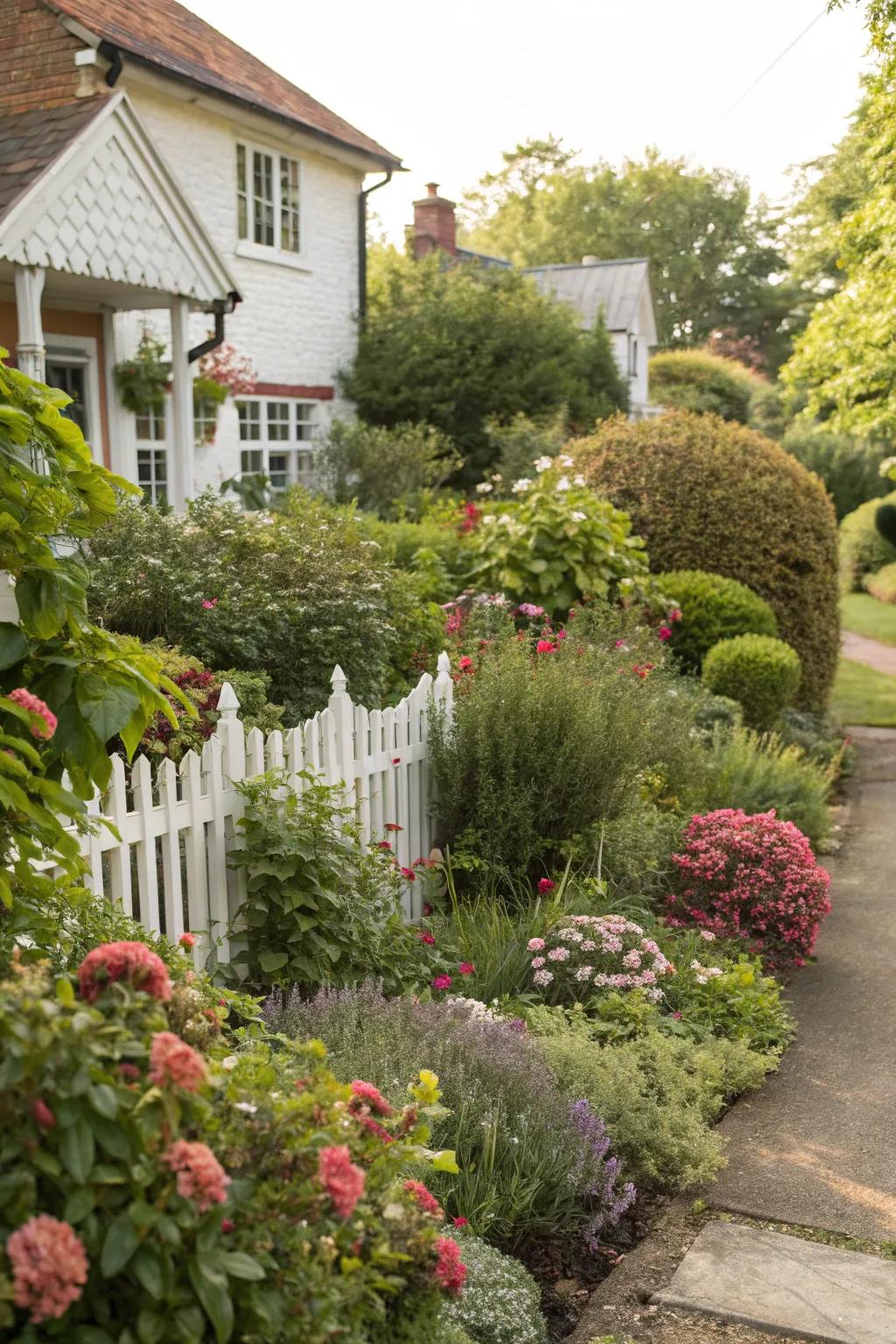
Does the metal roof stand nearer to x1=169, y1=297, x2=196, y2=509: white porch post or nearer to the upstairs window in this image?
the upstairs window

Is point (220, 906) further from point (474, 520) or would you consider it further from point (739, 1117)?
point (474, 520)

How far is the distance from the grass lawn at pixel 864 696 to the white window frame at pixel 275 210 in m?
7.87

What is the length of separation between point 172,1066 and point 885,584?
23374 mm

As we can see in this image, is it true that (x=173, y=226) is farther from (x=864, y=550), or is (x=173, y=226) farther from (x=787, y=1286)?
(x=864, y=550)

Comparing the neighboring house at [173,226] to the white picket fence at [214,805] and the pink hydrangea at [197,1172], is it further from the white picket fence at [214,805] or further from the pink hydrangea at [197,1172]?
the pink hydrangea at [197,1172]

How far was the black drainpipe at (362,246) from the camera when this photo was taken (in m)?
16.3

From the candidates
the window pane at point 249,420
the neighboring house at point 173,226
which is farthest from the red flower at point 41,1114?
the window pane at point 249,420

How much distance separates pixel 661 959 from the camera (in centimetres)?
495

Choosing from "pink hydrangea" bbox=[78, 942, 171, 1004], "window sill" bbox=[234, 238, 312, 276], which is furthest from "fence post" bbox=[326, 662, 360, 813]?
"window sill" bbox=[234, 238, 312, 276]

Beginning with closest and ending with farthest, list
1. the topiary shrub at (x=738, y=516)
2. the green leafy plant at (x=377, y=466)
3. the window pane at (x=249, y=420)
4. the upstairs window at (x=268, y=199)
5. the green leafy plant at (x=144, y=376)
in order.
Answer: the topiary shrub at (x=738, y=516), the green leafy plant at (x=144, y=376), the upstairs window at (x=268, y=199), the green leafy plant at (x=377, y=466), the window pane at (x=249, y=420)

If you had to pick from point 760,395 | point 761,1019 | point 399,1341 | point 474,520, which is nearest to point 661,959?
point 761,1019

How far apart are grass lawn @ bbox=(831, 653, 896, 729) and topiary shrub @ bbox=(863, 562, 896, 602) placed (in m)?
6.99

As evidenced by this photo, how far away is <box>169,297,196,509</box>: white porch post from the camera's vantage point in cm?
1095

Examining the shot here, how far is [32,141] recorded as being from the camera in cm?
933
